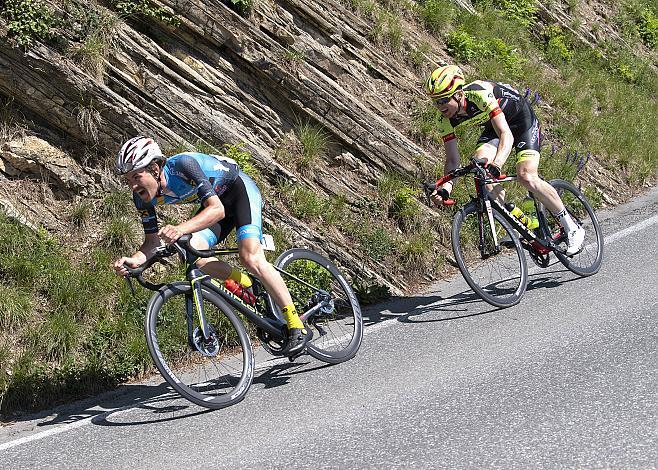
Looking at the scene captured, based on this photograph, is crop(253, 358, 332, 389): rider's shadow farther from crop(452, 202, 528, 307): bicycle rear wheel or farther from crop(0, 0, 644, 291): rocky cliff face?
crop(0, 0, 644, 291): rocky cliff face

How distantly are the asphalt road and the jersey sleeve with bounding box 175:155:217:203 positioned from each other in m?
1.57

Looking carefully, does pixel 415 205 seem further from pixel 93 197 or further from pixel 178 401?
pixel 178 401

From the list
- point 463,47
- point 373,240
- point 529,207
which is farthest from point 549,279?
point 463,47

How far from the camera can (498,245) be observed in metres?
7.90

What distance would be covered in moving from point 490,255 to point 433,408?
9.01ft

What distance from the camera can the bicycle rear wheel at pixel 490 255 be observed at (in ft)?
25.2

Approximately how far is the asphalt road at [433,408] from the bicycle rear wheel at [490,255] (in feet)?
0.59

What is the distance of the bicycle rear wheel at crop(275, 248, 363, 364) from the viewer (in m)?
6.77

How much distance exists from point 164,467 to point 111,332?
236cm

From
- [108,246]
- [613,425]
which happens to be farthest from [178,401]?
[613,425]

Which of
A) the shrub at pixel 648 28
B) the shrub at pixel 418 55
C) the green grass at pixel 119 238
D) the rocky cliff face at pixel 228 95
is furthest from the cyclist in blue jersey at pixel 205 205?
the shrub at pixel 648 28

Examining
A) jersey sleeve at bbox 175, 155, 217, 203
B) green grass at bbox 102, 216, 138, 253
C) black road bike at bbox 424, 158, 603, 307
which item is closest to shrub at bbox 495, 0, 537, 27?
black road bike at bbox 424, 158, 603, 307

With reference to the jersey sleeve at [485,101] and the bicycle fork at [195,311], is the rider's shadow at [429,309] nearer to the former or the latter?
the jersey sleeve at [485,101]

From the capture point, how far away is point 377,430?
5234mm
